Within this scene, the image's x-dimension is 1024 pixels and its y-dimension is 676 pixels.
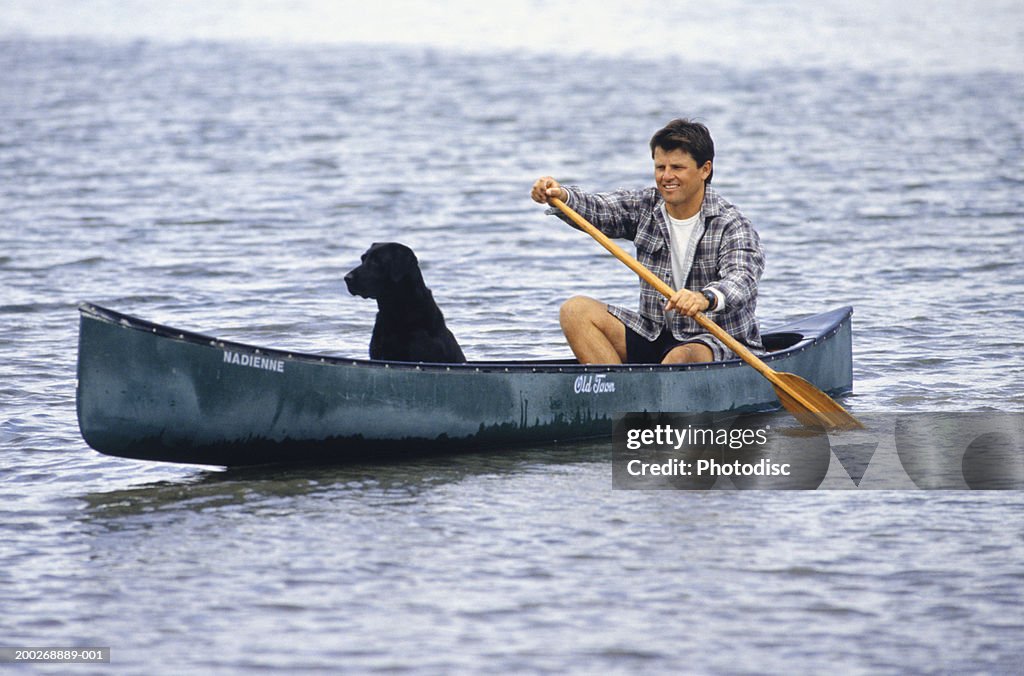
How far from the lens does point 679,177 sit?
6.62 meters

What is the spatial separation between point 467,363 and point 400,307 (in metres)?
0.36

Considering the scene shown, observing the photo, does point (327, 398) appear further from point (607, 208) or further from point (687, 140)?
point (687, 140)

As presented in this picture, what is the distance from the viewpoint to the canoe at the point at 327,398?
5.80 metres

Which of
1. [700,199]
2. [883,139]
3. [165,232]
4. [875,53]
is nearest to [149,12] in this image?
[875,53]

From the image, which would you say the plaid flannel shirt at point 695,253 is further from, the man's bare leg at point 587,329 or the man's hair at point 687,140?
the man's hair at point 687,140

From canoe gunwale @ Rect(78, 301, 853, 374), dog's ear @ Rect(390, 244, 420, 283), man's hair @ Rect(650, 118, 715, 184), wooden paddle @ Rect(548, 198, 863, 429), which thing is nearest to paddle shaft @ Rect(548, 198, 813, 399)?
wooden paddle @ Rect(548, 198, 863, 429)

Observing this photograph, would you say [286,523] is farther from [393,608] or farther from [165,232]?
[165,232]

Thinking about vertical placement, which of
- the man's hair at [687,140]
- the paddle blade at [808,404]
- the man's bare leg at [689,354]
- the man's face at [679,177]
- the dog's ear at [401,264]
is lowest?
the paddle blade at [808,404]

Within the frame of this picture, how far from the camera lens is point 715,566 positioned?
5.20m

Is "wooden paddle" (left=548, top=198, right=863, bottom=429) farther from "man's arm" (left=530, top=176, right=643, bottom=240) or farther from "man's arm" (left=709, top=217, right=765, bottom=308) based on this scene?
"man's arm" (left=709, top=217, right=765, bottom=308)

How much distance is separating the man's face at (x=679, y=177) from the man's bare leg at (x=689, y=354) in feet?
1.98

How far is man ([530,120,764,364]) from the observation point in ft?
21.7

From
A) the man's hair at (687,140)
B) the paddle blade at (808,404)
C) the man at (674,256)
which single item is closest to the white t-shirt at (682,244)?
the man at (674,256)

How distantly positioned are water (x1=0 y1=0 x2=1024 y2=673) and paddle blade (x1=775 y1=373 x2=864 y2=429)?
2.05 feet
